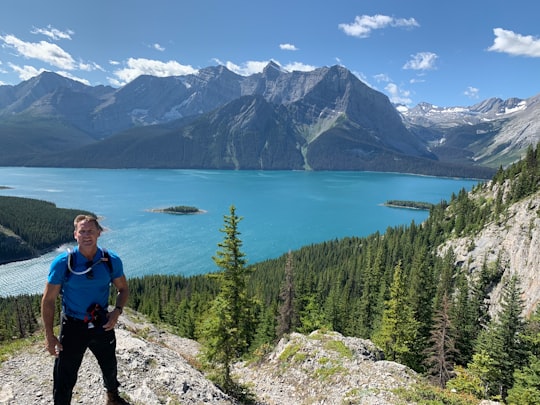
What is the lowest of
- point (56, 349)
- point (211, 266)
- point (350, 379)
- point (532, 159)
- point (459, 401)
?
point (211, 266)

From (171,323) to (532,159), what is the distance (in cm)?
9603

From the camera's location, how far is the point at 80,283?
7.38 meters

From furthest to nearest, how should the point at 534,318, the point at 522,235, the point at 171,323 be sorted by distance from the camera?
the point at 171,323, the point at 522,235, the point at 534,318

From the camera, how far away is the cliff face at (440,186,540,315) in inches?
2212

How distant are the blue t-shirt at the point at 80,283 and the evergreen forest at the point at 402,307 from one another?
13643mm

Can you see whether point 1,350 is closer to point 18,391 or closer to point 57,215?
point 18,391

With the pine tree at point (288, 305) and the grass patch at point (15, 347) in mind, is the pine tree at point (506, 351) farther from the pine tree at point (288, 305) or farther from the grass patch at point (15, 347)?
the grass patch at point (15, 347)

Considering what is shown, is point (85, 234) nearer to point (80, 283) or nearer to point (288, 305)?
point (80, 283)

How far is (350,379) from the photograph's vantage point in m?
20.9

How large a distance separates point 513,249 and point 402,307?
40.9m

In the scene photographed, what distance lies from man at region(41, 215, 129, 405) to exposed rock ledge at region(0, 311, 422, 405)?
17.1ft

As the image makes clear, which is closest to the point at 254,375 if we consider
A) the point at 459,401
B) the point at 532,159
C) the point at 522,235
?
the point at 459,401

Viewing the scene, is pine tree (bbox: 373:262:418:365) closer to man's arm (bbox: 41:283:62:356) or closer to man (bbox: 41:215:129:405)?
man (bbox: 41:215:129:405)

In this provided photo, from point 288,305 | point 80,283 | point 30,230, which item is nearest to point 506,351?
point 288,305
